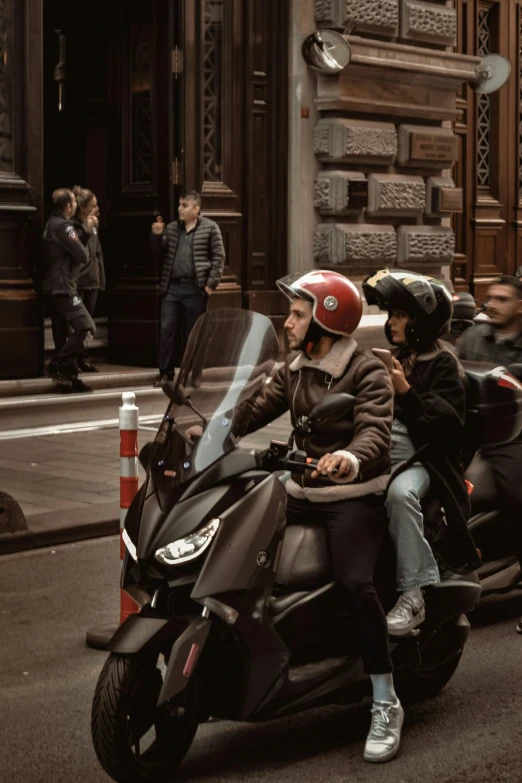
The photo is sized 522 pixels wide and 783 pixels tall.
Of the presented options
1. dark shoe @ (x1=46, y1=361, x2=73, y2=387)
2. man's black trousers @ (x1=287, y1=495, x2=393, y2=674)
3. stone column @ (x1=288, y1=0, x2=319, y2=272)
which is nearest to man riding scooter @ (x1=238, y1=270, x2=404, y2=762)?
man's black trousers @ (x1=287, y1=495, x2=393, y2=674)

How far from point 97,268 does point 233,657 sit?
926cm

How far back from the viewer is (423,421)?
186 inches

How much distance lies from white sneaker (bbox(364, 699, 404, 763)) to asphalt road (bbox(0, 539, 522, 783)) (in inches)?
1.5

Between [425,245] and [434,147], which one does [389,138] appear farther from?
[425,245]

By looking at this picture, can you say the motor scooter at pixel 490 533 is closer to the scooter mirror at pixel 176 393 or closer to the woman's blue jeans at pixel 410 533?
the woman's blue jeans at pixel 410 533

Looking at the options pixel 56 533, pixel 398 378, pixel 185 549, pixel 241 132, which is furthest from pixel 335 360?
pixel 241 132

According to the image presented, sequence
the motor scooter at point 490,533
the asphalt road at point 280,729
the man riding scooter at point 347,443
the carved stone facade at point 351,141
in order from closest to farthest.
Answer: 1. the asphalt road at point 280,729
2. the man riding scooter at point 347,443
3. the motor scooter at point 490,533
4. the carved stone facade at point 351,141

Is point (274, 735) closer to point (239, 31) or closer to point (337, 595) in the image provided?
point (337, 595)

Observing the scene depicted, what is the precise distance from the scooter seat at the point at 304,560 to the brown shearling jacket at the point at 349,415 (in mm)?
130

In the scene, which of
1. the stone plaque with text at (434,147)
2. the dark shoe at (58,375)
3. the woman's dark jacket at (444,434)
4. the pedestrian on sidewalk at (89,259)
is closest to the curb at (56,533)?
the woman's dark jacket at (444,434)

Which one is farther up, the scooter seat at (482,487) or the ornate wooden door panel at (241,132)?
the ornate wooden door panel at (241,132)

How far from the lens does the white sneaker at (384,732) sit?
4.25 meters

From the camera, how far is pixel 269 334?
417 centimetres

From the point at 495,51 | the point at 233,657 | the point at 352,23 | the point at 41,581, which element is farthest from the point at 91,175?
the point at 233,657
